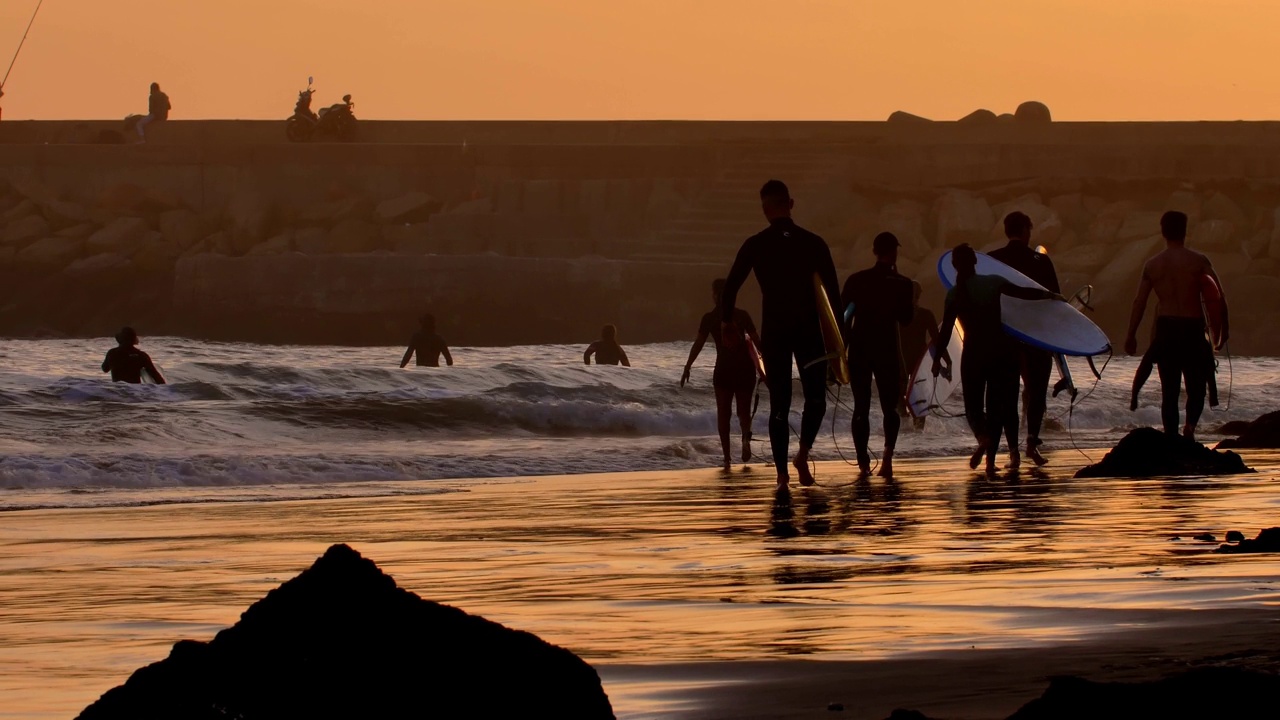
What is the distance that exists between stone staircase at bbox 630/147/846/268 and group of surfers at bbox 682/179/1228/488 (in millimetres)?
27526

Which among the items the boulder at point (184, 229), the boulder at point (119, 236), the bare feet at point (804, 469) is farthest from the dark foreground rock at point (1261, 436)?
the boulder at point (119, 236)

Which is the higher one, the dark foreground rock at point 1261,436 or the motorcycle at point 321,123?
the motorcycle at point 321,123

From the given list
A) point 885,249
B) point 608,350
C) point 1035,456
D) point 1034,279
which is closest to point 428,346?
point 608,350

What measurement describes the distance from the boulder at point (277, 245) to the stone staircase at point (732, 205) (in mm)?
7259

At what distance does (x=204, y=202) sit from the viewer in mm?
46000

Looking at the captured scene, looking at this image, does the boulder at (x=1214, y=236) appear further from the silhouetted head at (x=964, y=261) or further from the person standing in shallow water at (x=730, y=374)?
the silhouetted head at (x=964, y=261)

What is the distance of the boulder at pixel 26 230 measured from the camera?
1828 inches

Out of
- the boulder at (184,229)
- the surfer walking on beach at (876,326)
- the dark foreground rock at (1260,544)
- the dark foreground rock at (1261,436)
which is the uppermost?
the boulder at (184,229)

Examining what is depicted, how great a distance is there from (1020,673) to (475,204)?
1553 inches

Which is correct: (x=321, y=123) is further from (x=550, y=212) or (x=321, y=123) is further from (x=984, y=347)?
(x=984, y=347)

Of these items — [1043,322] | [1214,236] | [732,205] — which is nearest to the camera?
[1043,322]

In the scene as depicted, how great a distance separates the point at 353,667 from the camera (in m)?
3.36

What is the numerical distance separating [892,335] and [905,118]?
33.9 m

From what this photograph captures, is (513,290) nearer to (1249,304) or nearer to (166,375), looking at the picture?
(1249,304)
